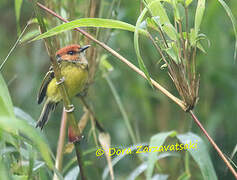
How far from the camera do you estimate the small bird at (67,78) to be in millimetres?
2189

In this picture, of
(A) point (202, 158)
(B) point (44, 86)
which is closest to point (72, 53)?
(B) point (44, 86)

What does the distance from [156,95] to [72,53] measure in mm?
1138

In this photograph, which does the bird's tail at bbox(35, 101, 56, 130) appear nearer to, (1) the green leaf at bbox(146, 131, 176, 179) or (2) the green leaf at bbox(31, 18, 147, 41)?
(1) the green leaf at bbox(146, 131, 176, 179)

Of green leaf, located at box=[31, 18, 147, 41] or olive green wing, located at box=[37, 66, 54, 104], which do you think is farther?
olive green wing, located at box=[37, 66, 54, 104]

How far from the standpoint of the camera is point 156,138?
171cm

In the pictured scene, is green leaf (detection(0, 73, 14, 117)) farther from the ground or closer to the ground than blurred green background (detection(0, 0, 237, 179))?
farther from the ground

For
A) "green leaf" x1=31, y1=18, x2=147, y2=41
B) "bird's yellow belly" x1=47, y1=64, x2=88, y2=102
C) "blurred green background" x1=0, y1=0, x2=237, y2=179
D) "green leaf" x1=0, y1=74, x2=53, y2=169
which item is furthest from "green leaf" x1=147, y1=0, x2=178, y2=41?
"blurred green background" x1=0, y1=0, x2=237, y2=179

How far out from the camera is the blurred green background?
2.89 m

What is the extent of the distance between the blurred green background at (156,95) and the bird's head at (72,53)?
0.30m

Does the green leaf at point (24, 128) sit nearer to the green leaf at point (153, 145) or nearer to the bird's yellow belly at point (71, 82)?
the green leaf at point (153, 145)

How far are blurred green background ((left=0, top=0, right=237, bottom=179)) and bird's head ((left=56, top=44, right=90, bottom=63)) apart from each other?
0.30 metres

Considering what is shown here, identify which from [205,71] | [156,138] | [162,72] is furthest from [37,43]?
[156,138]

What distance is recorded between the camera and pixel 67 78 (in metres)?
2.35

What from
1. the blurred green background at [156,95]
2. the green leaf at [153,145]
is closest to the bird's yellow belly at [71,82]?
the blurred green background at [156,95]
